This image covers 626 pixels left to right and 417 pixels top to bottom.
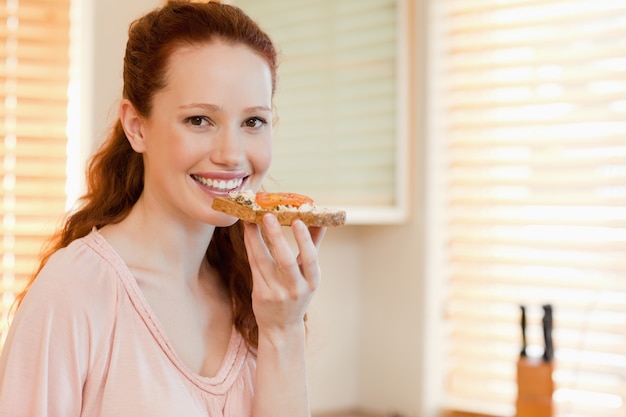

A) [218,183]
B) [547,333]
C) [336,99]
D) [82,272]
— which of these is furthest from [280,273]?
[336,99]

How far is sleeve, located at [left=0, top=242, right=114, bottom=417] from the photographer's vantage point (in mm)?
1196

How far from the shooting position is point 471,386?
8.26 feet

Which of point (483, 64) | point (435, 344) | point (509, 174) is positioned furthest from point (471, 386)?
point (483, 64)

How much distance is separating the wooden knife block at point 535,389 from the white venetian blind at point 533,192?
0.21 meters

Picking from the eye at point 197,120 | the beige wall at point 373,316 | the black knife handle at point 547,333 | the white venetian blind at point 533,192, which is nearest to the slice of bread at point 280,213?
the eye at point 197,120

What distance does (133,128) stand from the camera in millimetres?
1369

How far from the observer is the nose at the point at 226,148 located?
1289mm

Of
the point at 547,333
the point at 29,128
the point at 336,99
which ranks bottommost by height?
the point at 547,333

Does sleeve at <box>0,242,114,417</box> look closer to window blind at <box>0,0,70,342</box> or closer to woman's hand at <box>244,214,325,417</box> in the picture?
woman's hand at <box>244,214,325,417</box>

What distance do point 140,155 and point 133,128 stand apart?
0.39 feet

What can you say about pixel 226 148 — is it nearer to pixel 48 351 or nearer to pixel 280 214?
pixel 280 214

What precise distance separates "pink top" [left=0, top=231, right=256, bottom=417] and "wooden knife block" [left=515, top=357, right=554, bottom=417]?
36.6 inches

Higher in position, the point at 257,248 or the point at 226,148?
the point at 226,148

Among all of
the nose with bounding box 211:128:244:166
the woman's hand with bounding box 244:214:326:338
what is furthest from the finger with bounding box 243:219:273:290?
the nose with bounding box 211:128:244:166
